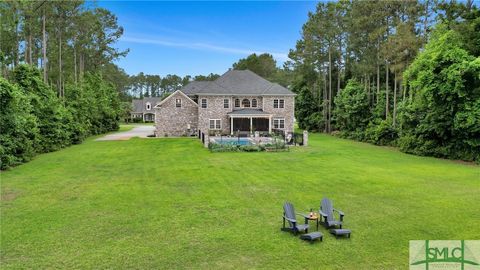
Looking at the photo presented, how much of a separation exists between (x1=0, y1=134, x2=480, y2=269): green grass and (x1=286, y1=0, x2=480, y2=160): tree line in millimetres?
4275

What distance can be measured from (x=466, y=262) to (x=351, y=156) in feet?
52.3

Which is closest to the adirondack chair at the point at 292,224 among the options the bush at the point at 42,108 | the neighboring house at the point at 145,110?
the bush at the point at 42,108

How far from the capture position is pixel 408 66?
26578mm

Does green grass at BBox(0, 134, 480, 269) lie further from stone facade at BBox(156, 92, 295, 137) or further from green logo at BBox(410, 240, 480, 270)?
stone facade at BBox(156, 92, 295, 137)

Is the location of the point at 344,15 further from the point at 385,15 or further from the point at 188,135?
the point at 188,135

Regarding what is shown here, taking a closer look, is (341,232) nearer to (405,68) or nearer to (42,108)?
(42,108)

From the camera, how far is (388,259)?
6848 mm

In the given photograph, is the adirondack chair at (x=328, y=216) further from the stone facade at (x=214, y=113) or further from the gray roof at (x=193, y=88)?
the gray roof at (x=193, y=88)

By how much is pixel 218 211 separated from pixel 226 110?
2790 centimetres

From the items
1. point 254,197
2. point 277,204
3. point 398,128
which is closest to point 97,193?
point 254,197

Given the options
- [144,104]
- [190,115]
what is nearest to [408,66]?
[190,115]

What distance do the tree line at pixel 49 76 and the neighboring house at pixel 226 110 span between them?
8.75 meters

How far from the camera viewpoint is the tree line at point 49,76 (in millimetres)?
17828

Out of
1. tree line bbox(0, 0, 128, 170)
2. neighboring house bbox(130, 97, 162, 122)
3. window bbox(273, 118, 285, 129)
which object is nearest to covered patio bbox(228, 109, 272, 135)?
window bbox(273, 118, 285, 129)
